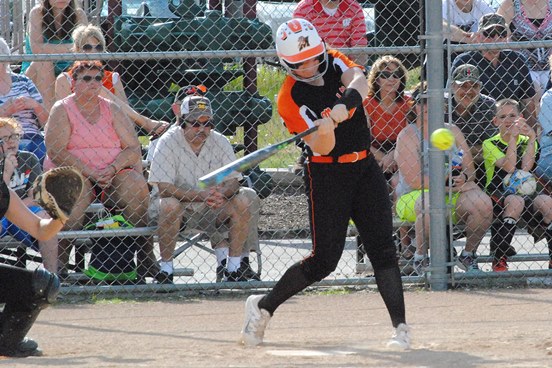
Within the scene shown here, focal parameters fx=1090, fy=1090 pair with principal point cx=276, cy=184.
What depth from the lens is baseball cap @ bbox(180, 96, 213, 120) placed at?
824 centimetres

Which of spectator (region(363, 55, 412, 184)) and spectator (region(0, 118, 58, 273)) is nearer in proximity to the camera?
spectator (region(0, 118, 58, 273))

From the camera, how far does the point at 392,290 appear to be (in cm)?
606

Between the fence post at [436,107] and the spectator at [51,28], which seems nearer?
the fence post at [436,107]

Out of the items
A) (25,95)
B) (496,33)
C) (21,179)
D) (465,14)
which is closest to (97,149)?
(21,179)

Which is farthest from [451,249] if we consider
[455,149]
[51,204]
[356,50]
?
[51,204]

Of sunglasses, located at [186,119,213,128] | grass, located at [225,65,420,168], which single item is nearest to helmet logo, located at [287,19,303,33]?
sunglasses, located at [186,119,213,128]

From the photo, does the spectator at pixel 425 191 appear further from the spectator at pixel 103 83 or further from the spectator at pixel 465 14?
the spectator at pixel 103 83

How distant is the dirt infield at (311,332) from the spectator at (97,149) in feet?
2.20

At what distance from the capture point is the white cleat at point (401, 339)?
5938 millimetres

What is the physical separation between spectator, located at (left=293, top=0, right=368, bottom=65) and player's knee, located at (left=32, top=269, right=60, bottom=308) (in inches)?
155

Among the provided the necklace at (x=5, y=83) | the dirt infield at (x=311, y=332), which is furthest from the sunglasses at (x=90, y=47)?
the dirt infield at (x=311, y=332)

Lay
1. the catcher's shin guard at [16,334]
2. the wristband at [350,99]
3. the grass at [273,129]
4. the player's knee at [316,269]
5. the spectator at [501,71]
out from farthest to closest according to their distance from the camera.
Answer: the grass at [273,129] < the spectator at [501,71] < the player's knee at [316,269] < the catcher's shin guard at [16,334] < the wristband at [350,99]

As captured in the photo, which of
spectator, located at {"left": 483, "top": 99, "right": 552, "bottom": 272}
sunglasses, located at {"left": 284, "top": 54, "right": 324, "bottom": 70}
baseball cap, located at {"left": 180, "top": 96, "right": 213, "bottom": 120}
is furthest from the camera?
spectator, located at {"left": 483, "top": 99, "right": 552, "bottom": 272}

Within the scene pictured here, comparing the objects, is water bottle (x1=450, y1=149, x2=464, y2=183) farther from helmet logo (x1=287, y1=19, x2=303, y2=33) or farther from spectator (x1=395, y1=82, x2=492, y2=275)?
helmet logo (x1=287, y1=19, x2=303, y2=33)
